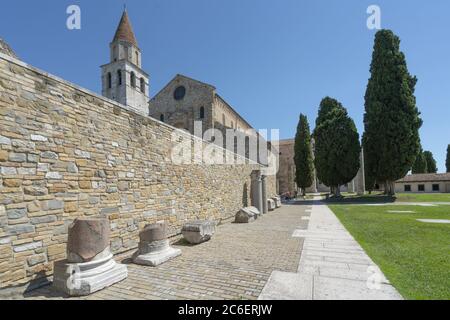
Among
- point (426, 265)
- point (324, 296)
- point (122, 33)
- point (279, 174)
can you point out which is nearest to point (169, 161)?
point (324, 296)

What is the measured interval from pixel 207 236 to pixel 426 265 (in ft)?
17.4

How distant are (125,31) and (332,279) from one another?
3019cm

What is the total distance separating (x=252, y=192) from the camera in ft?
52.1

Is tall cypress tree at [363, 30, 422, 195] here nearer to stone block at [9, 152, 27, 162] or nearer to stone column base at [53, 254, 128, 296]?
stone column base at [53, 254, 128, 296]

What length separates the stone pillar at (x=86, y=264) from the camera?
3781mm

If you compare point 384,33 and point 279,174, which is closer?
point 384,33

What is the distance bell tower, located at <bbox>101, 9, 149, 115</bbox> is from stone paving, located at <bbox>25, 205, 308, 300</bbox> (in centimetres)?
2266

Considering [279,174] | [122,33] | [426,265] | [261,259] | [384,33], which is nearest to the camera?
[426,265]

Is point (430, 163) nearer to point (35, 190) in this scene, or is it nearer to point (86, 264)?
point (86, 264)

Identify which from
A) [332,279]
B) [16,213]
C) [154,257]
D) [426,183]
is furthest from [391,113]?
[426,183]

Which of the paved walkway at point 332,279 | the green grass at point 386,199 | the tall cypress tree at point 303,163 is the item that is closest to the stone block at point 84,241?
the paved walkway at point 332,279

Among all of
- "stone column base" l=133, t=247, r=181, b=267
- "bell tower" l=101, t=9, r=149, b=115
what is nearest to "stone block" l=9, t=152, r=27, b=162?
"stone column base" l=133, t=247, r=181, b=267

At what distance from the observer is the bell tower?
84.7 ft
